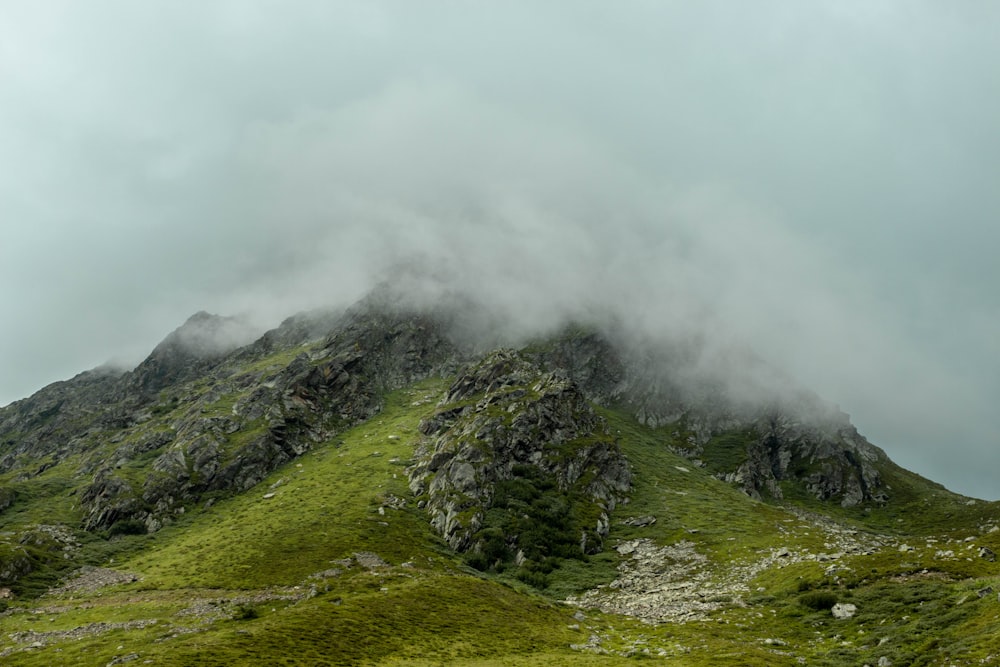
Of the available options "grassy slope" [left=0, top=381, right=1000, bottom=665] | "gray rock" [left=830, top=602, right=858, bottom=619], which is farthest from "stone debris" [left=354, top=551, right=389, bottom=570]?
"gray rock" [left=830, top=602, right=858, bottom=619]

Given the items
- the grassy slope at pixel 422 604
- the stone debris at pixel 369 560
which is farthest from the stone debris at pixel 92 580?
the stone debris at pixel 369 560

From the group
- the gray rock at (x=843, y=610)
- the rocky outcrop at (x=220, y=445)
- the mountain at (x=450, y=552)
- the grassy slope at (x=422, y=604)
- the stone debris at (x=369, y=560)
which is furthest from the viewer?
the rocky outcrop at (x=220, y=445)

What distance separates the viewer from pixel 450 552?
348 ft

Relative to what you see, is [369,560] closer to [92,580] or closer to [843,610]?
[92,580]

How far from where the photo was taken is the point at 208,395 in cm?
19825

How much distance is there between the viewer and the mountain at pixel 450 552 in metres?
50.5

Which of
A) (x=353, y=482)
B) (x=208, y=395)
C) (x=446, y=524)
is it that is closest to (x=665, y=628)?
(x=446, y=524)

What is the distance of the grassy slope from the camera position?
45.8 meters

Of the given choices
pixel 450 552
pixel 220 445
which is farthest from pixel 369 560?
pixel 220 445

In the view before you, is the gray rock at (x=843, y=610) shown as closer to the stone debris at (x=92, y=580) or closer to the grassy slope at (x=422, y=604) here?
the grassy slope at (x=422, y=604)

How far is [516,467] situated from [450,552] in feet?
113

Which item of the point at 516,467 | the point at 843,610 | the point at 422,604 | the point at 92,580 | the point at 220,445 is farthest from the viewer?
the point at 220,445

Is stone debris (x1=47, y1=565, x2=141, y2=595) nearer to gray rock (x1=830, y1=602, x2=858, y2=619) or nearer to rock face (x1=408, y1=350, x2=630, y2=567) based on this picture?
rock face (x1=408, y1=350, x2=630, y2=567)

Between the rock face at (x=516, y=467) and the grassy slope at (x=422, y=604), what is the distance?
7.35 meters
